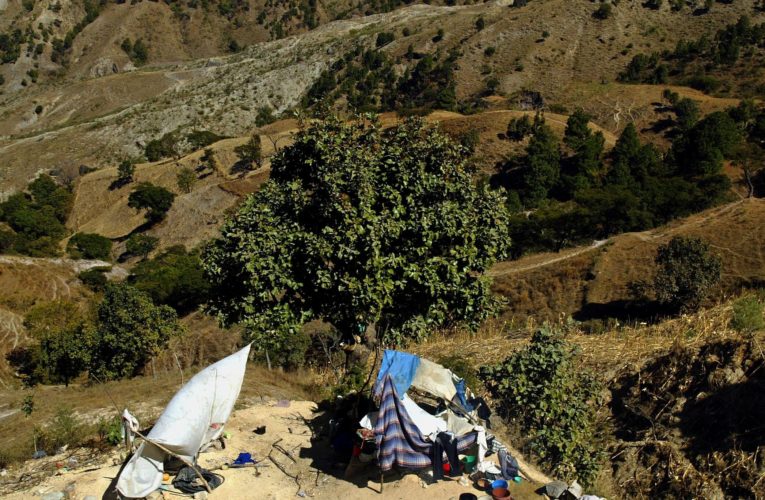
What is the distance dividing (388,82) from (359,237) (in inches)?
3789

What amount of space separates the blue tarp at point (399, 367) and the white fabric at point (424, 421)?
47cm

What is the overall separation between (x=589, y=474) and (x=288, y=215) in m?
7.45

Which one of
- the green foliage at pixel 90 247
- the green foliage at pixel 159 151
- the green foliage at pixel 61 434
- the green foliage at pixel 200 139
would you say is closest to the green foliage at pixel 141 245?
the green foliage at pixel 90 247

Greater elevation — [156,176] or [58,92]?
[58,92]

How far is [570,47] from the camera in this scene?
297ft

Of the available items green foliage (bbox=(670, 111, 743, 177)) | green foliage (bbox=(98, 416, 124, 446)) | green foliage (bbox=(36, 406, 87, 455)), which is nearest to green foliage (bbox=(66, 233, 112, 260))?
green foliage (bbox=(36, 406, 87, 455))

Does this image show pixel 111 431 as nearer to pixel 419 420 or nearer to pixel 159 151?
pixel 419 420

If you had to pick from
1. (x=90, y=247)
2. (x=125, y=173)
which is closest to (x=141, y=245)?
(x=90, y=247)

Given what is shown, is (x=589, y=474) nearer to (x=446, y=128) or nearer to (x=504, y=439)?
(x=504, y=439)

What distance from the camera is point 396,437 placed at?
31.2ft

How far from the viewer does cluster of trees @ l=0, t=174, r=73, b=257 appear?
59.2 m

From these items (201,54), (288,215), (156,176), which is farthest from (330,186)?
(201,54)

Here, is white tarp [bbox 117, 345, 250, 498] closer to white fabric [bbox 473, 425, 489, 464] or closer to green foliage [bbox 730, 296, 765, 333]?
white fabric [bbox 473, 425, 489, 464]

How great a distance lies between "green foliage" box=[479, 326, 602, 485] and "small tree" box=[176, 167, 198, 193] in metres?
64.7
